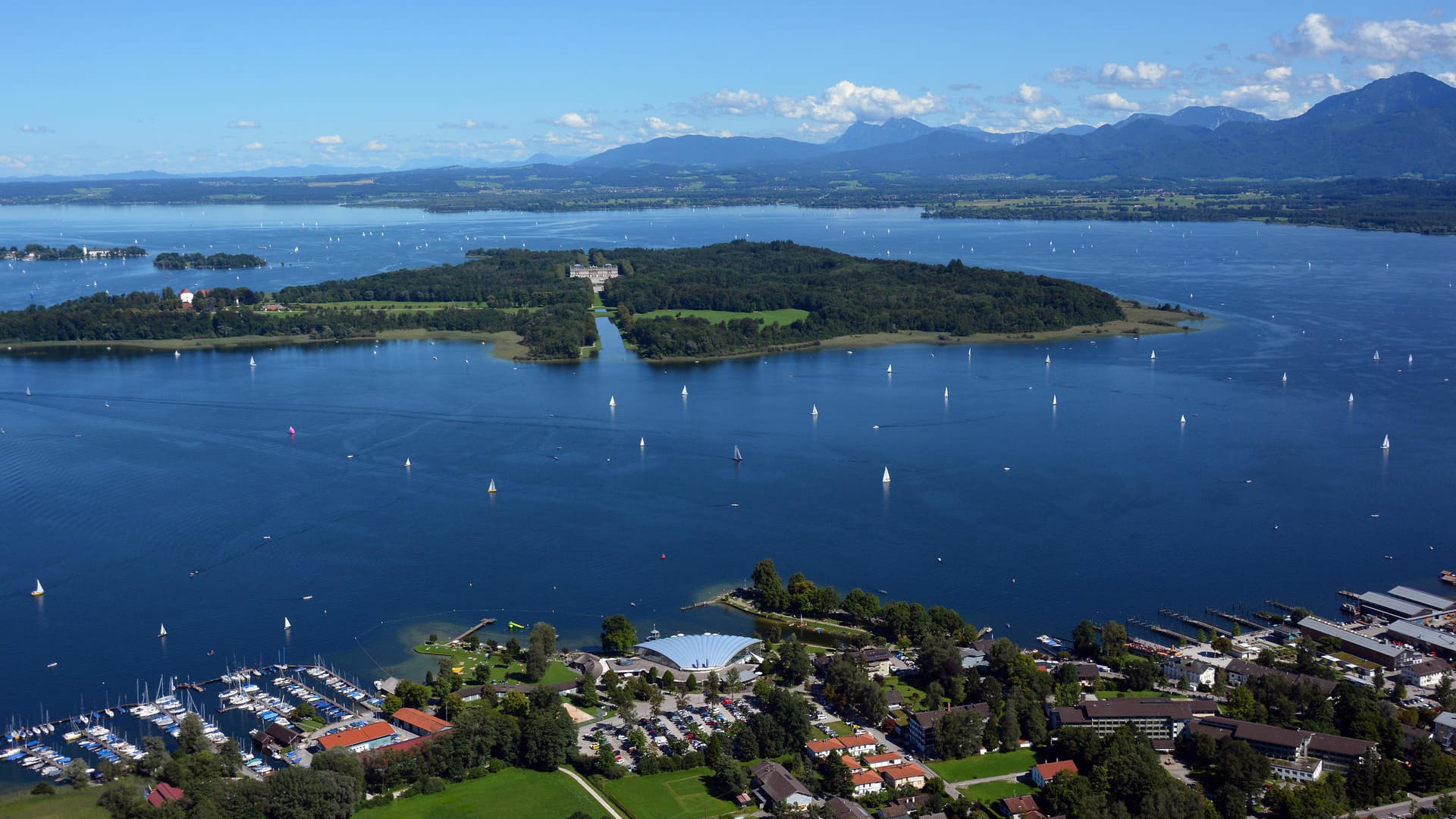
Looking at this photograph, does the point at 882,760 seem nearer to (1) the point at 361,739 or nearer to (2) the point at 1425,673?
(1) the point at 361,739

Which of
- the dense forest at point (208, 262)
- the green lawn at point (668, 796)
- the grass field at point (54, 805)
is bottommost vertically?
the green lawn at point (668, 796)

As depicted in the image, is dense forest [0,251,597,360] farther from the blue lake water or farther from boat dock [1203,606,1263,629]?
boat dock [1203,606,1263,629]

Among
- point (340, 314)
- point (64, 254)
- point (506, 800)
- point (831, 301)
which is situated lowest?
point (506, 800)

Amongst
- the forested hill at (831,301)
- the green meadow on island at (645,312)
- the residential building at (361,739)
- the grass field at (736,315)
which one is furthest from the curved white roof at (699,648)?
the grass field at (736,315)

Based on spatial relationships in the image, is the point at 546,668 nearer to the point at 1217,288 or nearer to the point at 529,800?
the point at 529,800

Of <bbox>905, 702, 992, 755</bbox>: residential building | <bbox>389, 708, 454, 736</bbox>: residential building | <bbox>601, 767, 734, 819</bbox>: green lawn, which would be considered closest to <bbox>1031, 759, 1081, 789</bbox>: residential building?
<bbox>905, 702, 992, 755</bbox>: residential building

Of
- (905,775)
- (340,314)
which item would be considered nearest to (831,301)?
(340,314)

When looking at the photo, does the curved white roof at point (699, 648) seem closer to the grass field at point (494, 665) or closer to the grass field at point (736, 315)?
the grass field at point (494, 665)
